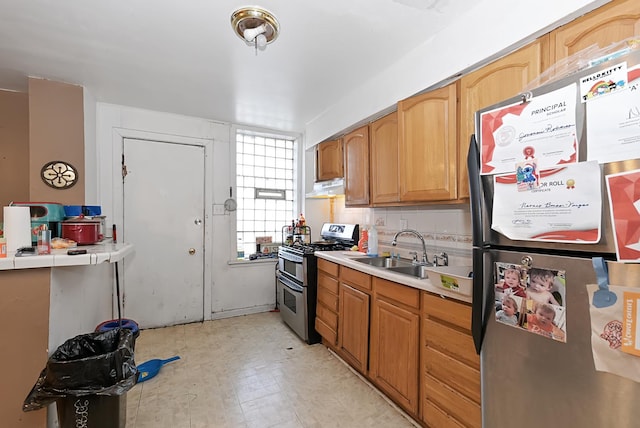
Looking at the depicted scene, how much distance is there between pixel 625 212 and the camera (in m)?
0.78

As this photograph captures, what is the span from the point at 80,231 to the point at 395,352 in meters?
2.25

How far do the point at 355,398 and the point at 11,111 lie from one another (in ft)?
12.7

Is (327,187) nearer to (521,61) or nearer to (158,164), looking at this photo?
(158,164)

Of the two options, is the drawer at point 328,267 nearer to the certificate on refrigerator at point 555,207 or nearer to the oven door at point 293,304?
the oven door at point 293,304

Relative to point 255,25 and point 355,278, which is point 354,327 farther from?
point 255,25

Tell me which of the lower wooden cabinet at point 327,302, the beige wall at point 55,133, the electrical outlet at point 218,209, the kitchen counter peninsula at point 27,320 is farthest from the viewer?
the electrical outlet at point 218,209

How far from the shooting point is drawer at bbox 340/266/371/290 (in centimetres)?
222

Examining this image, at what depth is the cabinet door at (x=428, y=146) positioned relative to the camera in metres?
1.78

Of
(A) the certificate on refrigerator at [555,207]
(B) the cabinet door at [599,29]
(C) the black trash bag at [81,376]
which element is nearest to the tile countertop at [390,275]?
(A) the certificate on refrigerator at [555,207]

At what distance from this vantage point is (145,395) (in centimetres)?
210

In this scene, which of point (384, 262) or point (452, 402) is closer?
point (452, 402)

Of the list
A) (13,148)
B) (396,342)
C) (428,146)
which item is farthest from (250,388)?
(13,148)

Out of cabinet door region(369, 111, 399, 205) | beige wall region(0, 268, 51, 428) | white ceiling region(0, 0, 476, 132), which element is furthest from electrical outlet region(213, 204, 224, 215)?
beige wall region(0, 268, 51, 428)

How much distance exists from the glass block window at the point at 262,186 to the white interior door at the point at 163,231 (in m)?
0.52
